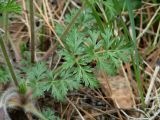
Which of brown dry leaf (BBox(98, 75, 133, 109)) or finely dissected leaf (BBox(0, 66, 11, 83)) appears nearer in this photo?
finely dissected leaf (BBox(0, 66, 11, 83))

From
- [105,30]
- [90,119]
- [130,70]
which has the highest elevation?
[105,30]

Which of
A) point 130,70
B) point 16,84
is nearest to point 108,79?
point 130,70

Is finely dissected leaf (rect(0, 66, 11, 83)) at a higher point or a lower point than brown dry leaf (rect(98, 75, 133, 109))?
higher

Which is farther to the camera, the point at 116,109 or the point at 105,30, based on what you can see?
the point at 116,109

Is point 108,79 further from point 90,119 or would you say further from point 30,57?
point 30,57

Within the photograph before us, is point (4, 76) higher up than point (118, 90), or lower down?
higher up

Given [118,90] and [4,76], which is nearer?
[4,76]

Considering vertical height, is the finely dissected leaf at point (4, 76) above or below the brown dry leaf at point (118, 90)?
above

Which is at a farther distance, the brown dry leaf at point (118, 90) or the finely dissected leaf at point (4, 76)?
the brown dry leaf at point (118, 90)
